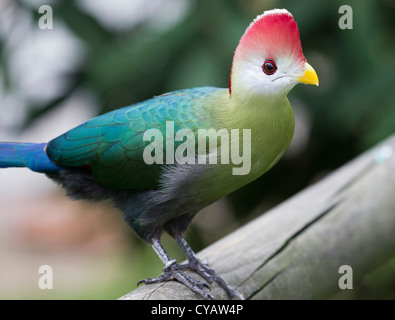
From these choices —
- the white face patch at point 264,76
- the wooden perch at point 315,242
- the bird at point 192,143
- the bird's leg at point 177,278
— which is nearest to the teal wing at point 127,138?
the bird at point 192,143

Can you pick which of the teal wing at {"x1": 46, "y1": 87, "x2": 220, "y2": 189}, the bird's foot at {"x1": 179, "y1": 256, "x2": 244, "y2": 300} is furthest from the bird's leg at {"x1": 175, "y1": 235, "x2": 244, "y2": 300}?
the teal wing at {"x1": 46, "y1": 87, "x2": 220, "y2": 189}

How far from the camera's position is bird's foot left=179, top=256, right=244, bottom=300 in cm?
171

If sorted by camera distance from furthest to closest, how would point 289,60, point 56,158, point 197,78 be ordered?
point 197,78
point 56,158
point 289,60

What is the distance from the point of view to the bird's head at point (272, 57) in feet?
5.17

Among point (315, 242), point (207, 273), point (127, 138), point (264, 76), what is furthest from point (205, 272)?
point (264, 76)

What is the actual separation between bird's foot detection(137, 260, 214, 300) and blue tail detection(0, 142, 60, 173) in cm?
55

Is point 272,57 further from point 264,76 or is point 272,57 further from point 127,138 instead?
point 127,138

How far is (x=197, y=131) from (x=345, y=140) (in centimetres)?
155

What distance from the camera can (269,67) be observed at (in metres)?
1.62

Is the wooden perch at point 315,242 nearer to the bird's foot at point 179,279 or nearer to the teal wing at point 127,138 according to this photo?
the bird's foot at point 179,279

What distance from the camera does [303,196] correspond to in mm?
2129

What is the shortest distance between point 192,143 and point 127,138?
0.80 feet
